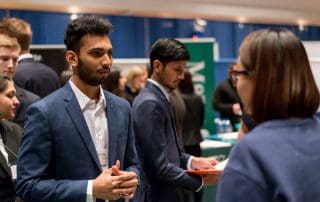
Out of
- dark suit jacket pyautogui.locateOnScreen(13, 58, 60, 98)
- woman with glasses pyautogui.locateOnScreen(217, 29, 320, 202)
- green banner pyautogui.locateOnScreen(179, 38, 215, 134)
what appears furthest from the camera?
green banner pyautogui.locateOnScreen(179, 38, 215, 134)

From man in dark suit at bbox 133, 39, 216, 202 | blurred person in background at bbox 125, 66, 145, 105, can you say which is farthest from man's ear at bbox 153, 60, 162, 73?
blurred person in background at bbox 125, 66, 145, 105

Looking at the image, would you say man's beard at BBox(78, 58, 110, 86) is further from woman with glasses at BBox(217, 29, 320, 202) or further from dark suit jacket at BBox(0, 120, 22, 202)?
woman with glasses at BBox(217, 29, 320, 202)

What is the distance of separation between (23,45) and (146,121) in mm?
1203

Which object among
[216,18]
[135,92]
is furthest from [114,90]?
[216,18]

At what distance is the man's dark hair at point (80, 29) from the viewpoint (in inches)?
70.4

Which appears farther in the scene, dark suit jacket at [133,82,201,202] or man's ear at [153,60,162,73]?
man's ear at [153,60,162,73]

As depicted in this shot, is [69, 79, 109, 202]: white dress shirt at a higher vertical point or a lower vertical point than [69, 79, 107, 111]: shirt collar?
lower

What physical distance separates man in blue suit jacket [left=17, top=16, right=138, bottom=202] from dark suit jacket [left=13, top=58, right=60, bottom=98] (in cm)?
130

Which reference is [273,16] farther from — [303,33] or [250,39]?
[250,39]

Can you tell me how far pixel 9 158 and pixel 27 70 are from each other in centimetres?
111

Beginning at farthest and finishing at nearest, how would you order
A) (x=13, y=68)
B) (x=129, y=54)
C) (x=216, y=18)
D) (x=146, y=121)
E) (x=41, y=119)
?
(x=216, y=18) < (x=129, y=54) < (x=13, y=68) < (x=146, y=121) < (x=41, y=119)

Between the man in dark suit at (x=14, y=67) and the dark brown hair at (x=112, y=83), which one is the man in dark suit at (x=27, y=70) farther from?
the dark brown hair at (x=112, y=83)

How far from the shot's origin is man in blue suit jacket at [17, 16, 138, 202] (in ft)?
5.41

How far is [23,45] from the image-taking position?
120 inches
